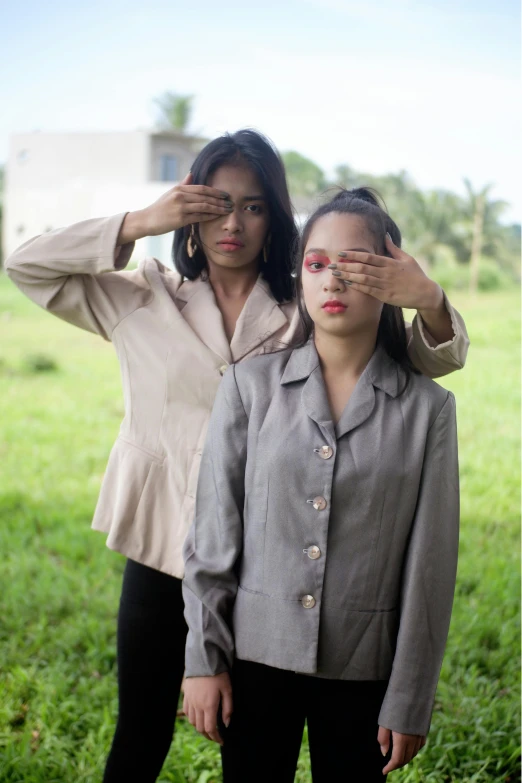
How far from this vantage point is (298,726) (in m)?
1.37

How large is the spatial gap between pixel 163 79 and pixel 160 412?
42.9 feet

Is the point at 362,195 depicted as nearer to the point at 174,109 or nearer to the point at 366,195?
the point at 366,195

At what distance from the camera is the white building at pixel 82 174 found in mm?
12898

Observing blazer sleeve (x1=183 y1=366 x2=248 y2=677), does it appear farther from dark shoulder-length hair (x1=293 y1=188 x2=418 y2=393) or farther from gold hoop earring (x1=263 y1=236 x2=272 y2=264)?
gold hoop earring (x1=263 y1=236 x2=272 y2=264)

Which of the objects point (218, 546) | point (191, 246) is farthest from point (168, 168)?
point (218, 546)

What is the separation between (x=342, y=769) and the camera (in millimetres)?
1314

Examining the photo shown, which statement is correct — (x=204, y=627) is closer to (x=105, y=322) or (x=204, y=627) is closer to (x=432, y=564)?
(x=432, y=564)

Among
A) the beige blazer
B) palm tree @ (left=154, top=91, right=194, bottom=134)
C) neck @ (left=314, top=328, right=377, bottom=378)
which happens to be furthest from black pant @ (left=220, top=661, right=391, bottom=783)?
palm tree @ (left=154, top=91, right=194, bottom=134)

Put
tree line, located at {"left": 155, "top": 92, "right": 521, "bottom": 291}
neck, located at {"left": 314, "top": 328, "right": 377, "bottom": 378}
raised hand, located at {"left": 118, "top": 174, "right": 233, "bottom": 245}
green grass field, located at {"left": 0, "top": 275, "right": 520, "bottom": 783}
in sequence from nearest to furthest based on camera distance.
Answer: neck, located at {"left": 314, "top": 328, "right": 377, "bottom": 378}, raised hand, located at {"left": 118, "top": 174, "right": 233, "bottom": 245}, green grass field, located at {"left": 0, "top": 275, "right": 520, "bottom": 783}, tree line, located at {"left": 155, "top": 92, "right": 521, "bottom": 291}

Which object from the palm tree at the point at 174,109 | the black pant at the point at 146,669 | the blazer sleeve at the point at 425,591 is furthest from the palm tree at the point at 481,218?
the blazer sleeve at the point at 425,591

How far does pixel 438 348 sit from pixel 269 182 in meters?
0.46

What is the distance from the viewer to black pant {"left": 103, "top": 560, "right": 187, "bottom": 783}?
167 centimetres

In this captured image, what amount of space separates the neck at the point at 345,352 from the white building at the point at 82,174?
11.0 metres

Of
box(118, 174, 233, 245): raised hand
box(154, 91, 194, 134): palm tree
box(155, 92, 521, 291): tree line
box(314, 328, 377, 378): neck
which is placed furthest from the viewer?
box(154, 91, 194, 134): palm tree
